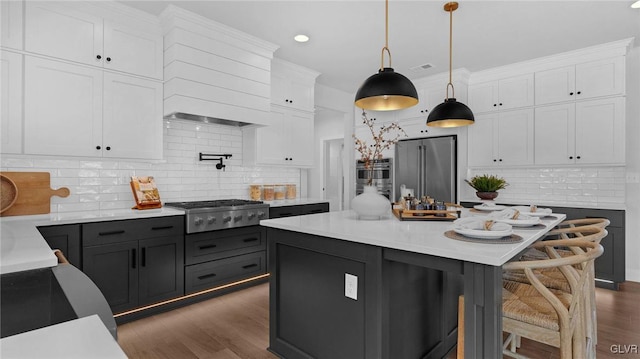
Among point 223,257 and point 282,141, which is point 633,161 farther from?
point 223,257

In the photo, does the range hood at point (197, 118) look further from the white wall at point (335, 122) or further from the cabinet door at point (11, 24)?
the white wall at point (335, 122)

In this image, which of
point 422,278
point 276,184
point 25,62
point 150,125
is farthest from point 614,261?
point 25,62

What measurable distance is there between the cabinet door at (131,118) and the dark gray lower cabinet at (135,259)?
71 cm

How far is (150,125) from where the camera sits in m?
3.20

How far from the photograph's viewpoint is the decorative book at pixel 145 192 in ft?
10.4

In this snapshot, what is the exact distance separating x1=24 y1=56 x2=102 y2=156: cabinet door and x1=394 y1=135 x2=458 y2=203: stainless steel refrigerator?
13.3 ft

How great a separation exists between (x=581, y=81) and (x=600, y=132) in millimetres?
662

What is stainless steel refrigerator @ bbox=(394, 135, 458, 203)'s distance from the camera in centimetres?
480

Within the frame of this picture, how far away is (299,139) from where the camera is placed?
15.5 feet

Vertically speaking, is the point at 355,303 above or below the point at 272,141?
below

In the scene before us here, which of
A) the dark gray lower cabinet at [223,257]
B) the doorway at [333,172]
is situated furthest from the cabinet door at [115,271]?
the doorway at [333,172]

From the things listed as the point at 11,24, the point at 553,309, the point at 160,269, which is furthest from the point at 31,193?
the point at 553,309

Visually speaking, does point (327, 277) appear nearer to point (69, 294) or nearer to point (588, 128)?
point (69, 294)

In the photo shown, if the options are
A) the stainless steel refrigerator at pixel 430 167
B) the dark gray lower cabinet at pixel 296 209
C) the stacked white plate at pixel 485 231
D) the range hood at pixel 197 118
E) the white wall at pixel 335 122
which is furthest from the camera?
the white wall at pixel 335 122
